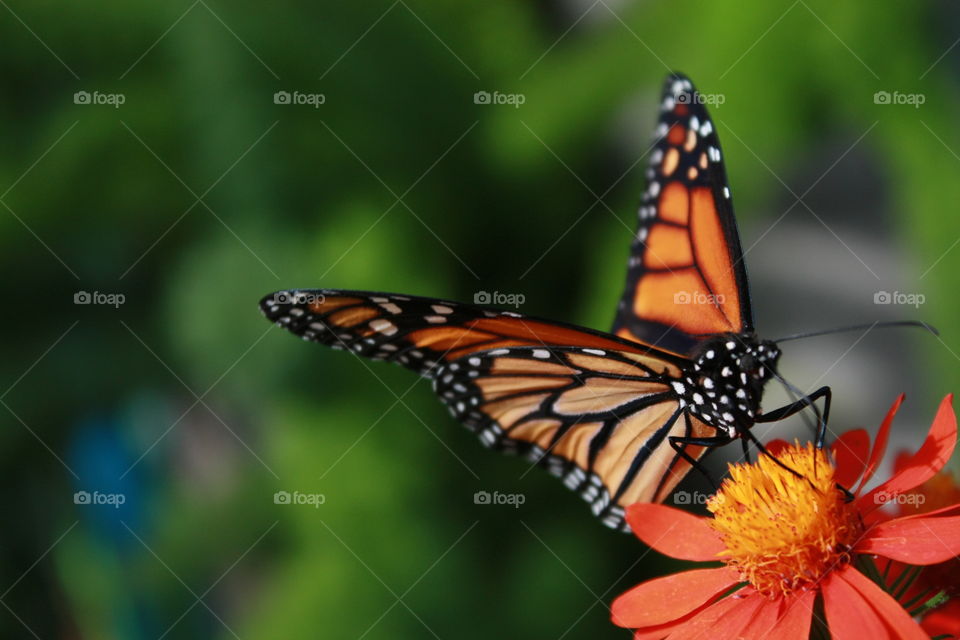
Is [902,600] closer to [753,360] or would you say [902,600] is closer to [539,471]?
[753,360]

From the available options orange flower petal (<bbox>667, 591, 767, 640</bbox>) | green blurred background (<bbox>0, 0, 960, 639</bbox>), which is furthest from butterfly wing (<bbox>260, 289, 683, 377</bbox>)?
green blurred background (<bbox>0, 0, 960, 639</bbox>)

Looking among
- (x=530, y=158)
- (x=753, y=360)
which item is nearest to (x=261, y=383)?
(x=530, y=158)

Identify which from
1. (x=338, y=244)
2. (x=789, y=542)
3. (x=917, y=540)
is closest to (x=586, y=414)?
(x=789, y=542)

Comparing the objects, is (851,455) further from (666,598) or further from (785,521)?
(666,598)

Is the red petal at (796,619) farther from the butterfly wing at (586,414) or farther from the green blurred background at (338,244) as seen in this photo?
the green blurred background at (338,244)

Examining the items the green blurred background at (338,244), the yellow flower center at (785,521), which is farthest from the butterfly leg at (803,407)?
the green blurred background at (338,244)

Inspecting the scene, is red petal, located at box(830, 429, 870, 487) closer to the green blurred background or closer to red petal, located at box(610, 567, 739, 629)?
red petal, located at box(610, 567, 739, 629)

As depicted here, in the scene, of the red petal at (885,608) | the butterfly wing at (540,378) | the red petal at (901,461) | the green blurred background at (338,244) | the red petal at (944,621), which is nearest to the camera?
the red petal at (885,608)

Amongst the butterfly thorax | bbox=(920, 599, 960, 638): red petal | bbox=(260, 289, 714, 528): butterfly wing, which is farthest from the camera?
bbox=(260, 289, 714, 528): butterfly wing
